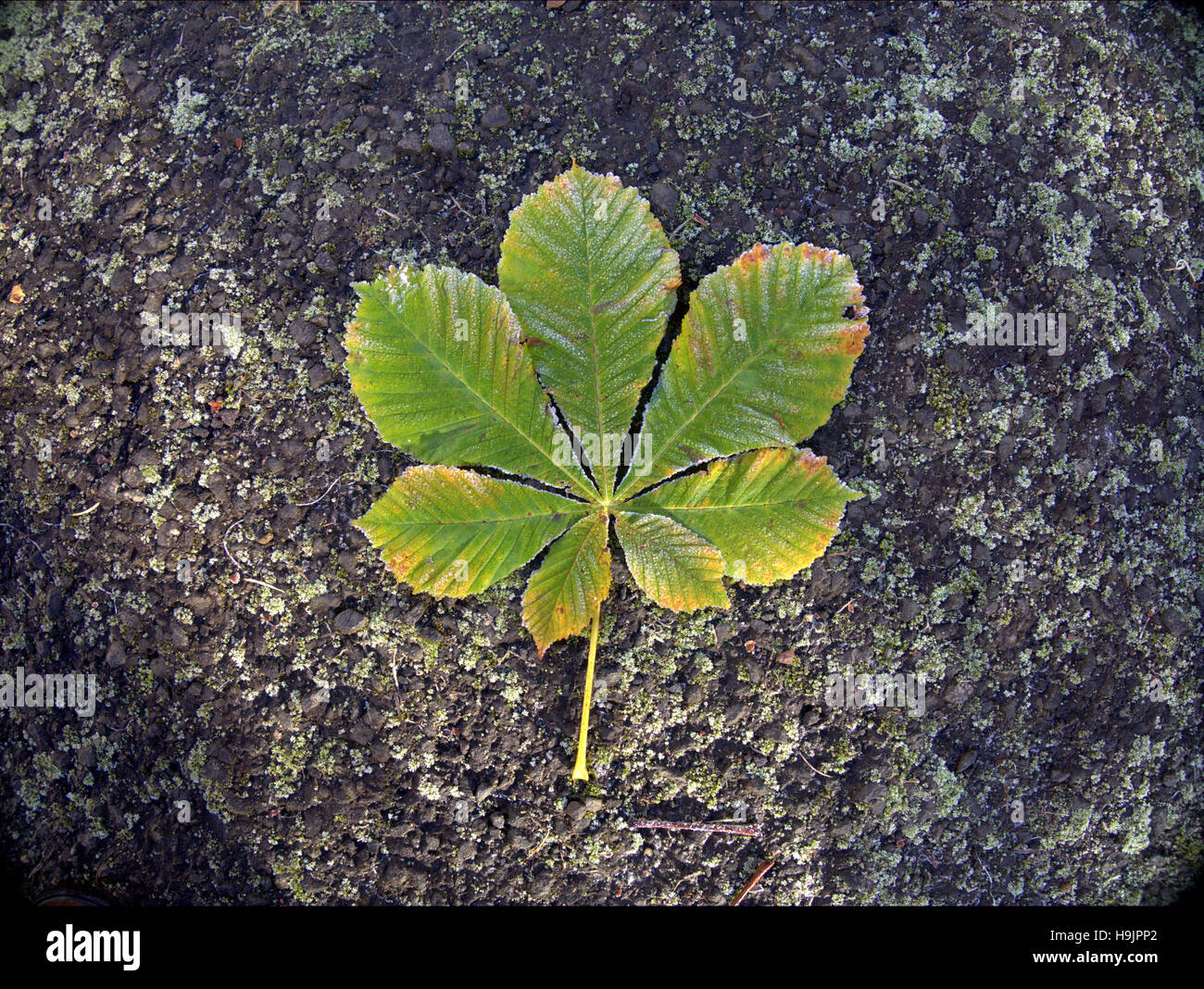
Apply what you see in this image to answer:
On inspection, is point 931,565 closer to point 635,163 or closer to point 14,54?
point 635,163

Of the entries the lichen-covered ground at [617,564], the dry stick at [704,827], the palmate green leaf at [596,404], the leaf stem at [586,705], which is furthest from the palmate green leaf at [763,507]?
the dry stick at [704,827]

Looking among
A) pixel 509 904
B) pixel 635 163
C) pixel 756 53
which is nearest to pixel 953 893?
pixel 509 904

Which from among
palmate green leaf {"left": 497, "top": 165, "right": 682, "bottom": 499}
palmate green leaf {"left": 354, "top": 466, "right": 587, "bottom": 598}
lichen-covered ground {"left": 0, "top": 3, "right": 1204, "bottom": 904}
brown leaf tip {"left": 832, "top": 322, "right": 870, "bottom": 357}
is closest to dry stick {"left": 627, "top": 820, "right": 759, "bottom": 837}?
lichen-covered ground {"left": 0, "top": 3, "right": 1204, "bottom": 904}

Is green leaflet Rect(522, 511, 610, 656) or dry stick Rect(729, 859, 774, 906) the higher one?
green leaflet Rect(522, 511, 610, 656)

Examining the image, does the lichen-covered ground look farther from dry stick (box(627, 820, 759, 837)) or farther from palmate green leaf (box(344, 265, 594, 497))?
palmate green leaf (box(344, 265, 594, 497))

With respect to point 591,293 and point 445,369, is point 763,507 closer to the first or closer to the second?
point 591,293

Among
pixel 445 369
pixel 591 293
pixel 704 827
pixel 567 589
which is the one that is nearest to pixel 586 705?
pixel 567 589
